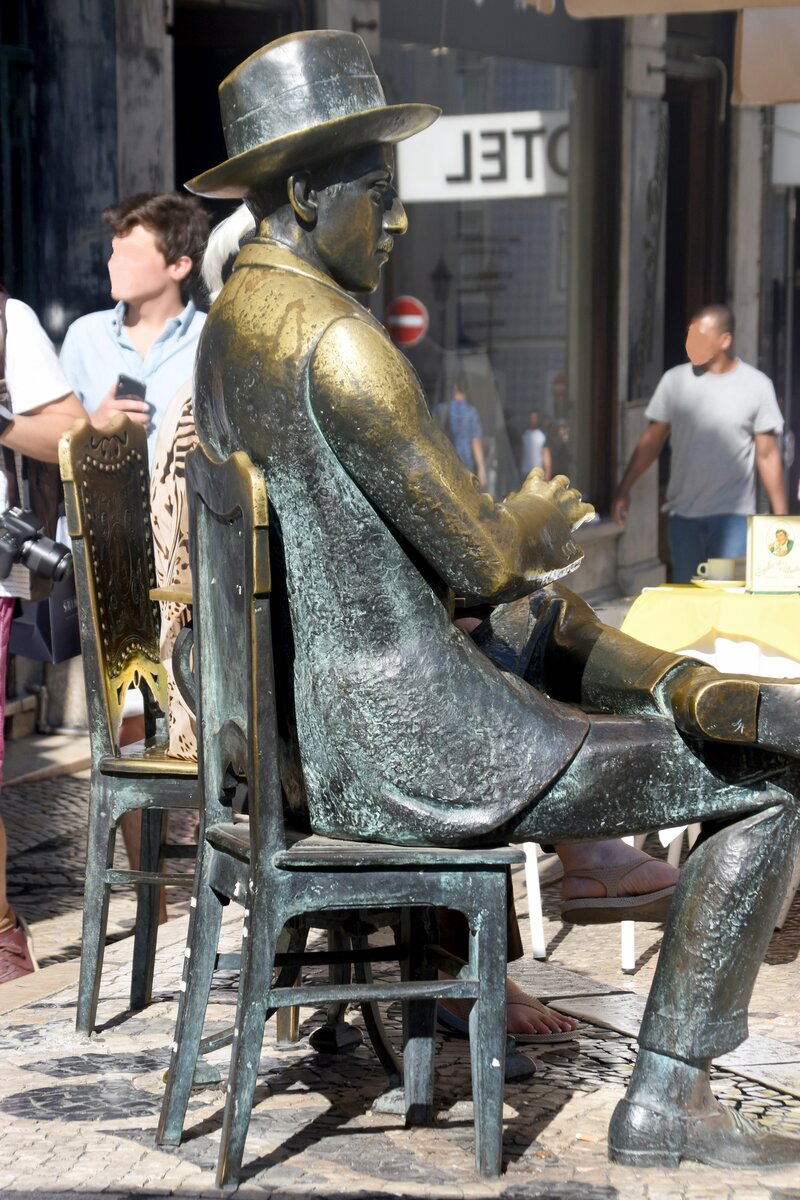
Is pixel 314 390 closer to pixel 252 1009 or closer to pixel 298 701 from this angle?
pixel 298 701

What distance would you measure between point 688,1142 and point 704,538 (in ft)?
20.8

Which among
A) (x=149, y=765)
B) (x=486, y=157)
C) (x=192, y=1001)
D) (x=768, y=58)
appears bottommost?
(x=192, y=1001)

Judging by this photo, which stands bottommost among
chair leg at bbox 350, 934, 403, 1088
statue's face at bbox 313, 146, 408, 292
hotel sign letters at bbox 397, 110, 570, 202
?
chair leg at bbox 350, 934, 403, 1088

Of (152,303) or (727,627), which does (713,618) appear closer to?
(727,627)

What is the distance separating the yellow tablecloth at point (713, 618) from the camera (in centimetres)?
495

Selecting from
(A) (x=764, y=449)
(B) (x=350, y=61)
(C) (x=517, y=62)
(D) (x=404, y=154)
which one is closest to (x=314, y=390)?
(B) (x=350, y=61)

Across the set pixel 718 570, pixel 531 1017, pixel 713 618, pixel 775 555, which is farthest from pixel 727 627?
pixel 531 1017

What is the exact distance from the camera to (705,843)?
3.36m

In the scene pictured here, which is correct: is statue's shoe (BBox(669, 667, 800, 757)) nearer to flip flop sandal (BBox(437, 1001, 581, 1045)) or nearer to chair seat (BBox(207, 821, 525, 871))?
chair seat (BBox(207, 821, 525, 871))

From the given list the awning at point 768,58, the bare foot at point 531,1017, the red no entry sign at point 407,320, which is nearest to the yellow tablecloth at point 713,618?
the bare foot at point 531,1017

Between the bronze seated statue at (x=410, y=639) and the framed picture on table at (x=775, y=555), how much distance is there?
1769 millimetres

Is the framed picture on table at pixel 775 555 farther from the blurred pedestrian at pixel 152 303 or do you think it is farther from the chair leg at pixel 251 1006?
the chair leg at pixel 251 1006

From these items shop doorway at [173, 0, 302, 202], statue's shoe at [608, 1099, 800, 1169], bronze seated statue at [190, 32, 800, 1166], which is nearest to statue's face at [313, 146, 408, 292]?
bronze seated statue at [190, 32, 800, 1166]

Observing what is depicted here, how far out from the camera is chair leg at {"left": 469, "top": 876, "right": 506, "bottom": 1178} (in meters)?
3.23
